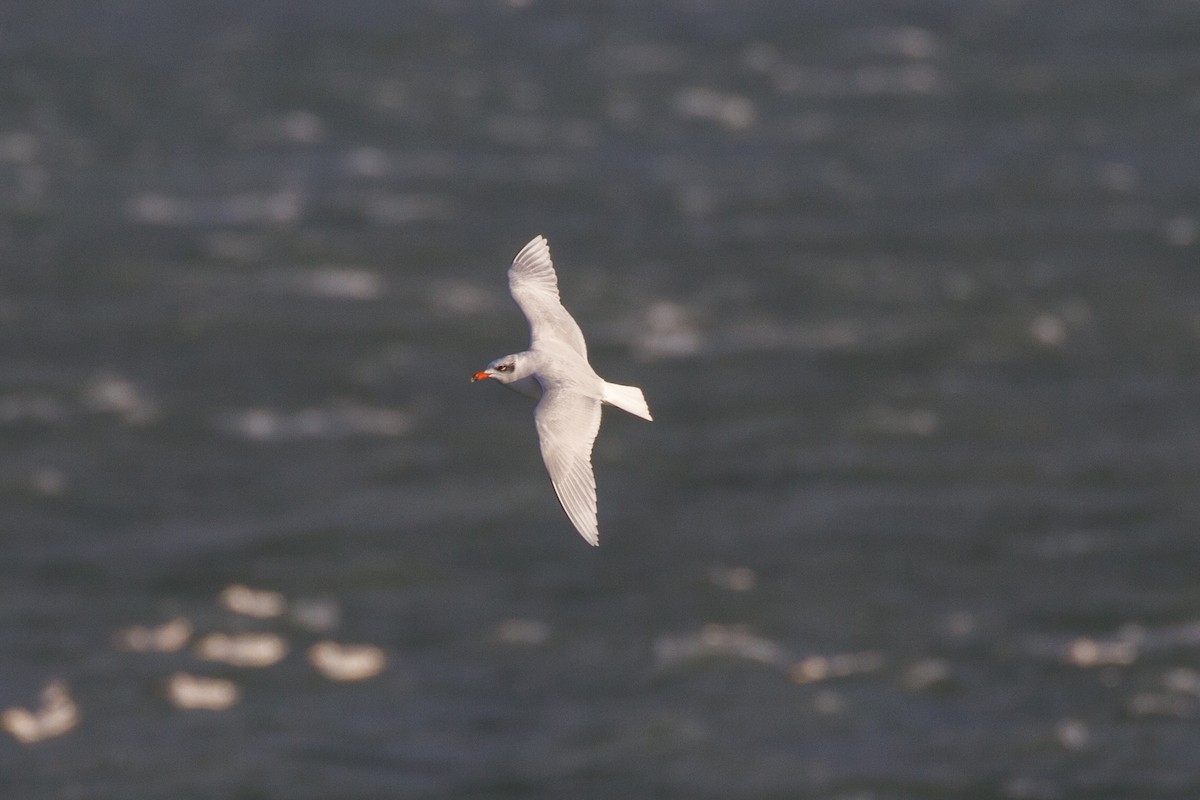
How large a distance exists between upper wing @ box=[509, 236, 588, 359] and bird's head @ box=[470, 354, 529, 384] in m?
0.71

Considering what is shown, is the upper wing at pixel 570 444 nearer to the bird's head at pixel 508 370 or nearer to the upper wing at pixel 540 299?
the bird's head at pixel 508 370

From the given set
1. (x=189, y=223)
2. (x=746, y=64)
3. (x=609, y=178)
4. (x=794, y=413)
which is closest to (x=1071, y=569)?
(x=794, y=413)

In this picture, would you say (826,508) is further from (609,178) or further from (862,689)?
(609,178)

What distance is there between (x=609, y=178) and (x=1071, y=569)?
26220mm

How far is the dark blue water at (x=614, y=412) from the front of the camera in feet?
121

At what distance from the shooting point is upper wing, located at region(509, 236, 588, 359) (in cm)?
1362

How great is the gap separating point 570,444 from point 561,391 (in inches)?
26.4

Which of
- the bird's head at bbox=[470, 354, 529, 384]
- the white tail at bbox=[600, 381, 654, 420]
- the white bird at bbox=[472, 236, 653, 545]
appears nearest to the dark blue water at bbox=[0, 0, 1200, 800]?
the white bird at bbox=[472, 236, 653, 545]

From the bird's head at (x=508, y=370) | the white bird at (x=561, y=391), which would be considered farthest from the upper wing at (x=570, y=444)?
the bird's head at (x=508, y=370)

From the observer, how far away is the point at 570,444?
11414mm

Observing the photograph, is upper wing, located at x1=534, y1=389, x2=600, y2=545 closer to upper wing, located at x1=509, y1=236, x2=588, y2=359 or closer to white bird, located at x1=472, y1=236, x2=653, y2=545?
white bird, located at x1=472, y1=236, x2=653, y2=545

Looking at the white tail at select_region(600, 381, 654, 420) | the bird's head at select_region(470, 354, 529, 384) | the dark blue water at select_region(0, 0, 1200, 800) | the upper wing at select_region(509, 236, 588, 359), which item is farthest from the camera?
the dark blue water at select_region(0, 0, 1200, 800)

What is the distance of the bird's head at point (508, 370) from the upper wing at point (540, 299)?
0.71 metres

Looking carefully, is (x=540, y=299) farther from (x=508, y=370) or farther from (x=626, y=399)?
(x=626, y=399)
